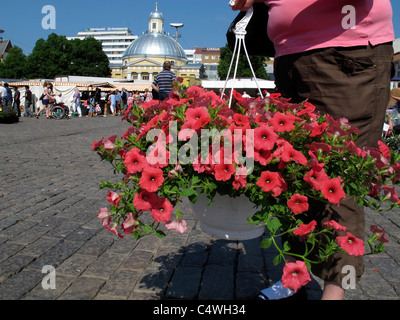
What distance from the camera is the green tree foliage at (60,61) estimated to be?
6569 cm

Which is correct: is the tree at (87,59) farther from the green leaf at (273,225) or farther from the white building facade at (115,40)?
the white building facade at (115,40)

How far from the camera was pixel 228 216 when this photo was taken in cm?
169

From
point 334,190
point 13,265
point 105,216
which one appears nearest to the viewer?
point 334,190

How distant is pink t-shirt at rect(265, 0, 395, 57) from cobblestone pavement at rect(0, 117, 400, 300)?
142 centimetres

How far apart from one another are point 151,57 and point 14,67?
5133 centimetres

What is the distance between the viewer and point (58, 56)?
2586 inches

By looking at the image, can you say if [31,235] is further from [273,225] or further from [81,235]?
[273,225]

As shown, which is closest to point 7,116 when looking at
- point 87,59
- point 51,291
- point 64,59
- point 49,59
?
point 51,291

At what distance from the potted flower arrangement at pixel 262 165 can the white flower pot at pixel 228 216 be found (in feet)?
0.33

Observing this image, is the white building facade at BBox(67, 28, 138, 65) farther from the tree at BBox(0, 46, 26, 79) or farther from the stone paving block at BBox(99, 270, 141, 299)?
the stone paving block at BBox(99, 270, 141, 299)

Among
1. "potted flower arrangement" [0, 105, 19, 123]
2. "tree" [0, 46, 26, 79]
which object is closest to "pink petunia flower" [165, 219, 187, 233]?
"potted flower arrangement" [0, 105, 19, 123]

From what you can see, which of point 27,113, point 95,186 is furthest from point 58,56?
point 95,186
